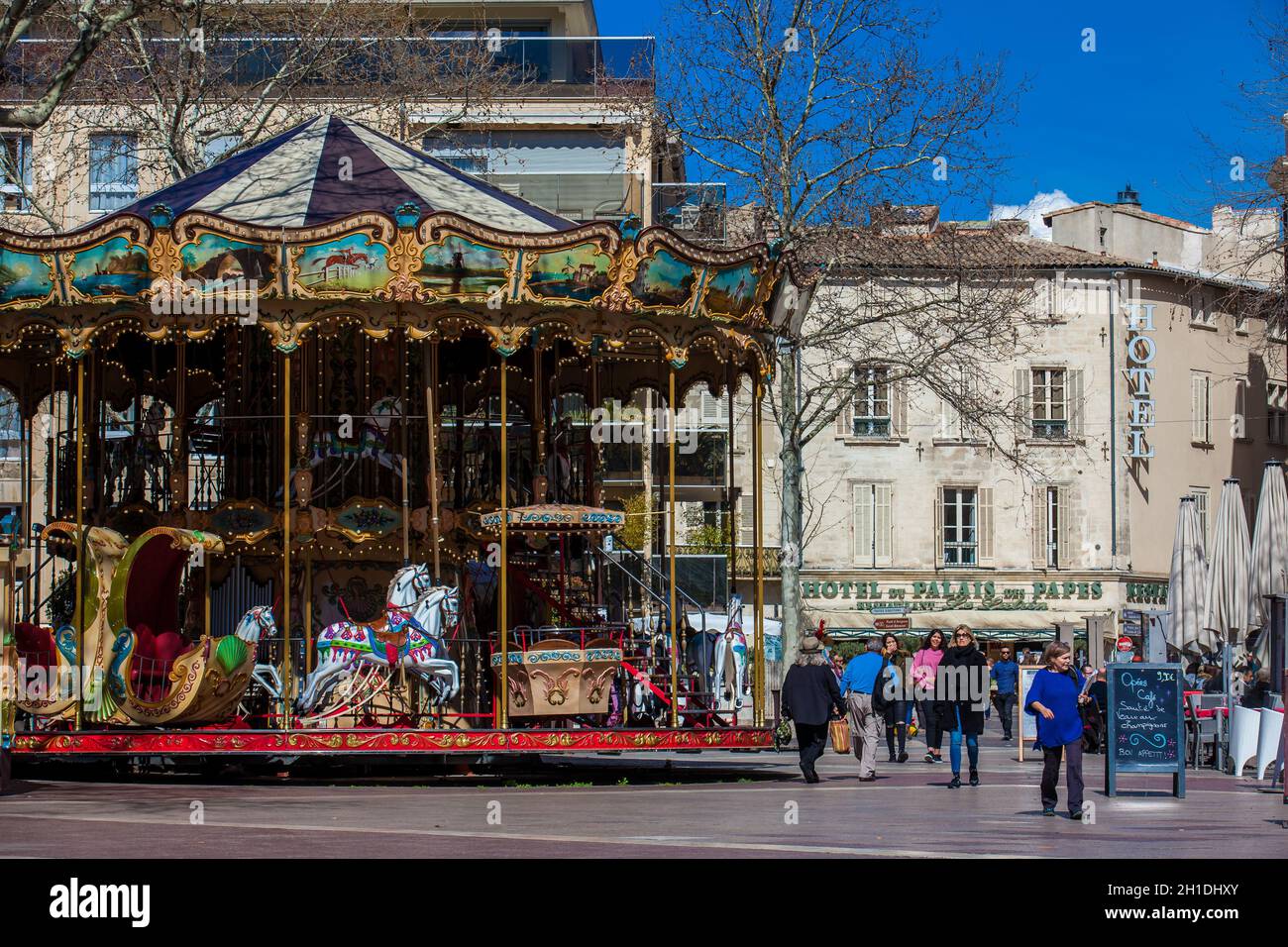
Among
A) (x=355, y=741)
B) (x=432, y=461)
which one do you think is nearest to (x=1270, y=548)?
(x=432, y=461)

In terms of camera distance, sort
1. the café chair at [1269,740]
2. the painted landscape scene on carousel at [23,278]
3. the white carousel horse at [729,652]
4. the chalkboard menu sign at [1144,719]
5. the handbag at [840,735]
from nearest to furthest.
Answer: the chalkboard menu sign at [1144,719] < the painted landscape scene on carousel at [23,278] < the café chair at [1269,740] < the white carousel horse at [729,652] < the handbag at [840,735]

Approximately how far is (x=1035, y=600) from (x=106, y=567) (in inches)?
1373

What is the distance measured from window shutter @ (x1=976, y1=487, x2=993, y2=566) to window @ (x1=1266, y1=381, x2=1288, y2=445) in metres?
10.9

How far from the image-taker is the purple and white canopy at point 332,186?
2212 centimetres

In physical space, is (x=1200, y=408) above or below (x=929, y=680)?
above

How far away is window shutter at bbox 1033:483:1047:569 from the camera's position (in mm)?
52812

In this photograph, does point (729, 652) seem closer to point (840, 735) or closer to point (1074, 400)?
point (840, 735)

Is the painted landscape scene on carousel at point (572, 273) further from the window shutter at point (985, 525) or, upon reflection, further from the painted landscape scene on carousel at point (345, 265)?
the window shutter at point (985, 525)

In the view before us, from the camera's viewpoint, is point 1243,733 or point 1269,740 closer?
point 1269,740

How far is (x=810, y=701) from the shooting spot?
20938 millimetres

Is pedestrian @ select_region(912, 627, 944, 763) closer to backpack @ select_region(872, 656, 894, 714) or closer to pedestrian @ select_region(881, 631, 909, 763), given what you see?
pedestrian @ select_region(881, 631, 909, 763)

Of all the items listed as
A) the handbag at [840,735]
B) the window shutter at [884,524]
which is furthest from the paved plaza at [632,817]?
the window shutter at [884,524]

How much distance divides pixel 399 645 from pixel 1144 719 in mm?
7742

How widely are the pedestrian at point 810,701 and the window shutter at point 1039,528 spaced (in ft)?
106
